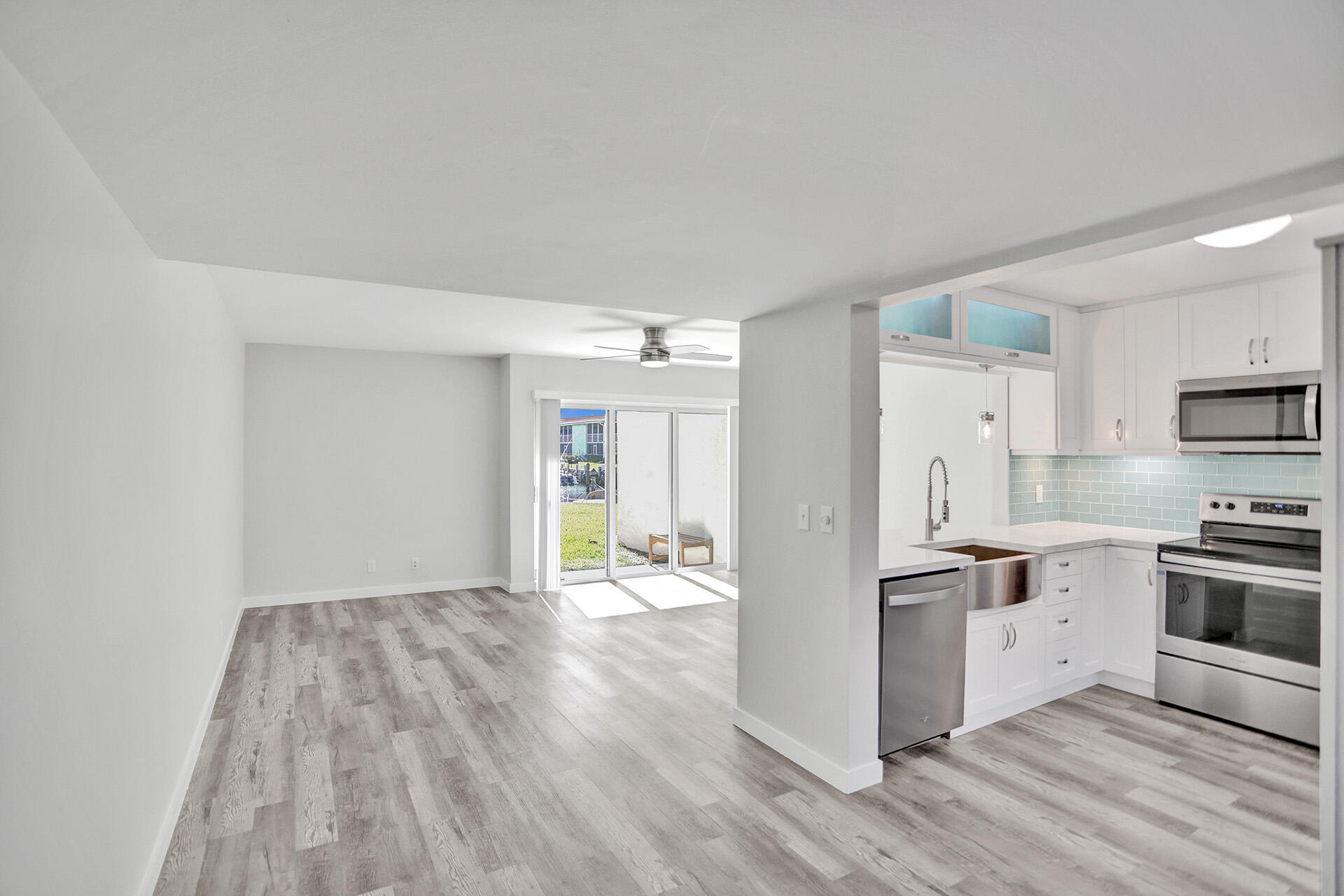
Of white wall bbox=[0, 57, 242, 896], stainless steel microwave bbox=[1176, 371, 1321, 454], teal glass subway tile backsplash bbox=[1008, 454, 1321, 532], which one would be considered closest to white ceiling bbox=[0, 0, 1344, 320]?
white wall bbox=[0, 57, 242, 896]

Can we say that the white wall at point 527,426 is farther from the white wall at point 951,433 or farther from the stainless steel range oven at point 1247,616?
the stainless steel range oven at point 1247,616

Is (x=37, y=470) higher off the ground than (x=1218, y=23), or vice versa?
(x=1218, y=23)

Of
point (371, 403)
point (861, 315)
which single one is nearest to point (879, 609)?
point (861, 315)

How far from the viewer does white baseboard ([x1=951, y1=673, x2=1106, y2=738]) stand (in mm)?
3484

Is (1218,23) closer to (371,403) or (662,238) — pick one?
(662,238)

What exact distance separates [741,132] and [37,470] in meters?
1.66

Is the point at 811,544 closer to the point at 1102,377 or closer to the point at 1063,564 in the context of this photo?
the point at 1063,564

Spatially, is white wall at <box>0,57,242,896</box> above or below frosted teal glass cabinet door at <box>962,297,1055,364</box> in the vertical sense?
below

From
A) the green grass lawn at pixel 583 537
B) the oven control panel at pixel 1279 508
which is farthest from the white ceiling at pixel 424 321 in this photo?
the oven control panel at pixel 1279 508

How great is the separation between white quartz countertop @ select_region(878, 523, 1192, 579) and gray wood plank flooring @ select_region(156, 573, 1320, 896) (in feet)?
2.99

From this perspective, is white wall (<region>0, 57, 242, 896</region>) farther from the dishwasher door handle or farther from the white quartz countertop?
the white quartz countertop

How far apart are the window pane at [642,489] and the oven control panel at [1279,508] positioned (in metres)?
5.16

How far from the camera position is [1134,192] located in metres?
1.74

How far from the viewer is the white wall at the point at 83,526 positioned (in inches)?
51.1
